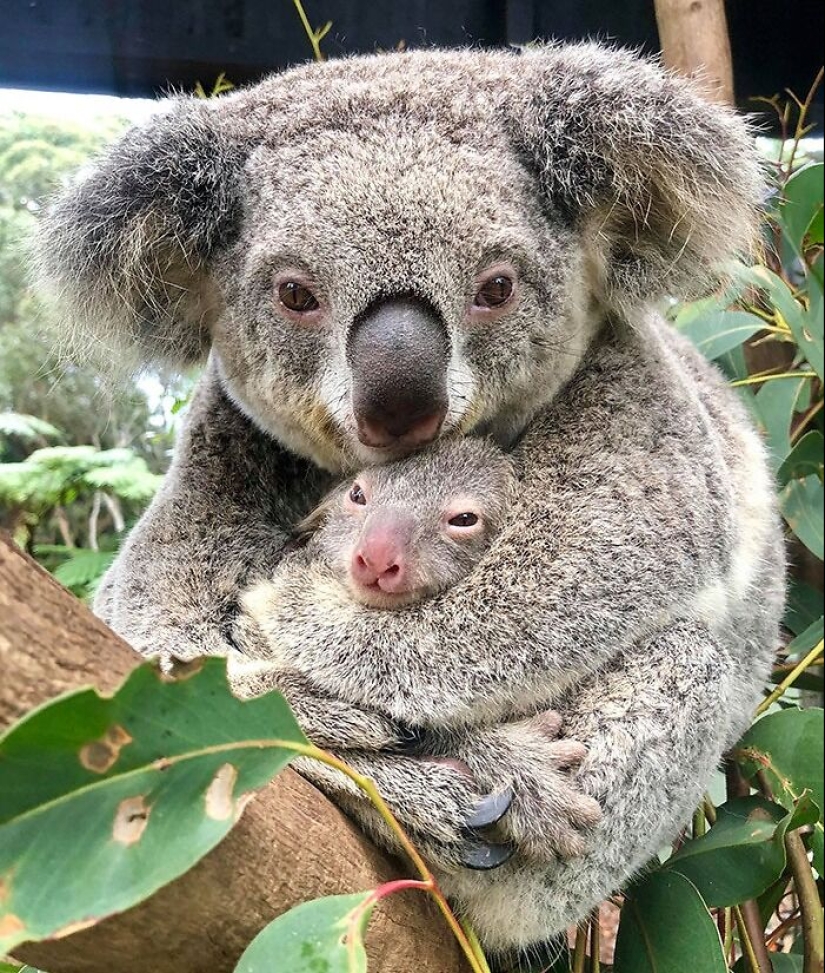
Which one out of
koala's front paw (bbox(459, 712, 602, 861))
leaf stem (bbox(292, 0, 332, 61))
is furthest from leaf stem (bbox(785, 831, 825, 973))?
leaf stem (bbox(292, 0, 332, 61))

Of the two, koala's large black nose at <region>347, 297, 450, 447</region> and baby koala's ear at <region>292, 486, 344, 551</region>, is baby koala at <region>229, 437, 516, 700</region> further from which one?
koala's large black nose at <region>347, 297, 450, 447</region>

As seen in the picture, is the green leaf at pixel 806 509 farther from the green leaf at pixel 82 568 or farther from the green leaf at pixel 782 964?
the green leaf at pixel 82 568

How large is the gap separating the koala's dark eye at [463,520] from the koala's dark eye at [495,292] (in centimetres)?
36

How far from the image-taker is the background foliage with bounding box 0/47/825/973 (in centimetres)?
102

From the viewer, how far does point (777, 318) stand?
268cm

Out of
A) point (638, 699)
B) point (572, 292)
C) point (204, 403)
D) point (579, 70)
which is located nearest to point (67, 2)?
point (204, 403)

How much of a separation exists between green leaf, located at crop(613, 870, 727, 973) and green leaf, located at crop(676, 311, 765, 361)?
4.47ft

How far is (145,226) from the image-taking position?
76.2 inches

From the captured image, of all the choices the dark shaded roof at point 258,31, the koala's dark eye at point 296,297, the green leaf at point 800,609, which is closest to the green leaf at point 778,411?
the green leaf at point 800,609

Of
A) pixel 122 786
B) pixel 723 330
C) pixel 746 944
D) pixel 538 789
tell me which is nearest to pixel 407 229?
pixel 538 789

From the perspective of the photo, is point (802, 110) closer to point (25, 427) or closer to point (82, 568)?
point (25, 427)

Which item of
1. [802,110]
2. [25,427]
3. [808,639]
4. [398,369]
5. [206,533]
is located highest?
[802,110]

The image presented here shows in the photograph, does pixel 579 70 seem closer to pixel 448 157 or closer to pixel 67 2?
pixel 448 157

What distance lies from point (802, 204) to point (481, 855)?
125 cm
